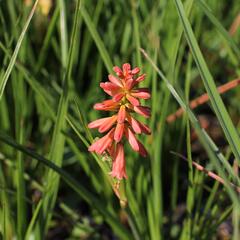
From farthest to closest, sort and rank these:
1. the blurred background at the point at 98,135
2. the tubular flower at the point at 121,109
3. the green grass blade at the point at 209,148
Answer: the blurred background at the point at 98,135, the tubular flower at the point at 121,109, the green grass blade at the point at 209,148

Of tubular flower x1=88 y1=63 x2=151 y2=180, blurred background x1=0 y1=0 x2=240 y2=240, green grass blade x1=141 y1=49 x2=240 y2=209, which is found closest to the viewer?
green grass blade x1=141 y1=49 x2=240 y2=209

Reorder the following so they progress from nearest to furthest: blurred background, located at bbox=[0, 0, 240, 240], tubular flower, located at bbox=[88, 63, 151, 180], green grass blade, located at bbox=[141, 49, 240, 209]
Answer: green grass blade, located at bbox=[141, 49, 240, 209], tubular flower, located at bbox=[88, 63, 151, 180], blurred background, located at bbox=[0, 0, 240, 240]

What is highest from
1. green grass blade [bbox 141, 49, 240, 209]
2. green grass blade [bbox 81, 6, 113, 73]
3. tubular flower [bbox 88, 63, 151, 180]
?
green grass blade [bbox 81, 6, 113, 73]

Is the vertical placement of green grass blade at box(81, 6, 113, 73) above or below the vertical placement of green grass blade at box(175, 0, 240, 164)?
above

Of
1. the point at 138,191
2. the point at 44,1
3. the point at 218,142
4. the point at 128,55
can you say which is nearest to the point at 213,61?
the point at 218,142

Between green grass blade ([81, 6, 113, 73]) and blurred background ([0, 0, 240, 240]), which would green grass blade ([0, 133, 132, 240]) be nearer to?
blurred background ([0, 0, 240, 240])

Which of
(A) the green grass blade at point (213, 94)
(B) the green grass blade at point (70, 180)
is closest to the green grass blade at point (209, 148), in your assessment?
(A) the green grass blade at point (213, 94)

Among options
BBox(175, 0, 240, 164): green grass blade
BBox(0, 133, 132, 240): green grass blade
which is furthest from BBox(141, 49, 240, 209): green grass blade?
BBox(0, 133, 132, 240): green grass blade

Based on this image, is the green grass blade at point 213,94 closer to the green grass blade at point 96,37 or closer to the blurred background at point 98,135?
the blurred background at point 98,135

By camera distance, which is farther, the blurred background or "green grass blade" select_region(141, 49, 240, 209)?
the blurred background
